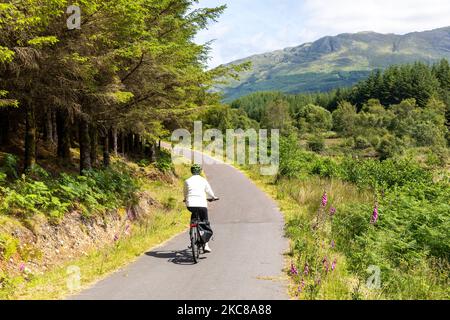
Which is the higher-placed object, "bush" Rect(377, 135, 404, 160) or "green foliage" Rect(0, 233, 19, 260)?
"bush" Rect(377, 135, 404, 160)

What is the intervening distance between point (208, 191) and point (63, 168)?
775 cm

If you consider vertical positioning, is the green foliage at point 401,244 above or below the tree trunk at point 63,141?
below

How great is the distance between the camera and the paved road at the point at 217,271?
22.4ft

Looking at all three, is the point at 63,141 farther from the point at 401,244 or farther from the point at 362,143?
the point at 362,143

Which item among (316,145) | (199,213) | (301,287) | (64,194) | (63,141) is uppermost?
(63,141)

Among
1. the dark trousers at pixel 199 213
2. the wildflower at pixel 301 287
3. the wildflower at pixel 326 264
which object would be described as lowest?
the wildflower at pixel 301 287

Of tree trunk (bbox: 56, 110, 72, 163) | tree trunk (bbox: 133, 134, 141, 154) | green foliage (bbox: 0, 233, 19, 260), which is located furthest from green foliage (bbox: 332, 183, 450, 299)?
tree trunk (bbox: 133, 134, 141, 154)

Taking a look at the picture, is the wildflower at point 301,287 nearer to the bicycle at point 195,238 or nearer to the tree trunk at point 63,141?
the bicycle at point 195,238

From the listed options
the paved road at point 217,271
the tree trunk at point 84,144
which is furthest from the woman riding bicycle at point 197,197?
the tree trunk at point 84,144

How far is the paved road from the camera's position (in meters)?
6.84

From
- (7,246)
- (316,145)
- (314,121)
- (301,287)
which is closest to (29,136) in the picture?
(7,246)

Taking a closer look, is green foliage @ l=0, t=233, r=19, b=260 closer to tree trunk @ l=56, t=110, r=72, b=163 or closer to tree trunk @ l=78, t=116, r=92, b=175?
tree trunk @ l=78, t=116, r=92, b=175

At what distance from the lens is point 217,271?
8.26 m

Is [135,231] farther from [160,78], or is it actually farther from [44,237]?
[160,78]
